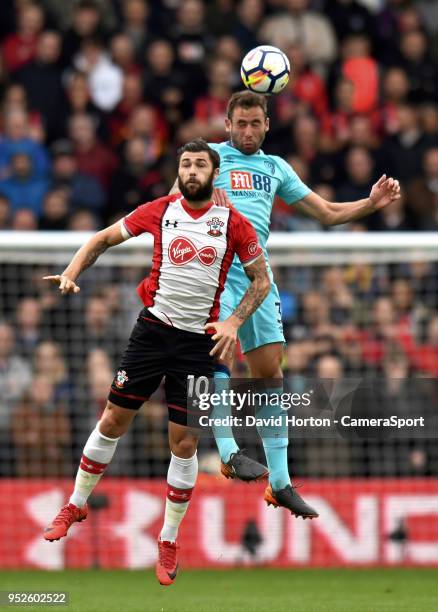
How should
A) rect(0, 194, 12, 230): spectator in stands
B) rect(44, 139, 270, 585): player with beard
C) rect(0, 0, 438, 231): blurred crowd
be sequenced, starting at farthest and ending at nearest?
rect(0, 0, 438, 231): blurred crowd, rect(0, 194, 12, 230): spectator in stands, rect(44, 139, 270, 585): player with beard

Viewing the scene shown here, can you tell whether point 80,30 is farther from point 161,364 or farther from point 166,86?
point 161,364

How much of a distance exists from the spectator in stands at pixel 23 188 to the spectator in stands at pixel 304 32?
393 cm

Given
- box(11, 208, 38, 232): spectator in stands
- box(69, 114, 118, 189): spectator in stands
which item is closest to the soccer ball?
box(11, 208, 38, 232): spectator in stands

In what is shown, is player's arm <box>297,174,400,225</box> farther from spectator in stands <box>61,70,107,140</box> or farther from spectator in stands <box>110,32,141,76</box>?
spectator in stands <box>110,32,141,76</box>

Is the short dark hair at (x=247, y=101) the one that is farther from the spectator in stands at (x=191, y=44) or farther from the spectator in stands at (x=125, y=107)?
the spectator in stands at (x=191, y=44)

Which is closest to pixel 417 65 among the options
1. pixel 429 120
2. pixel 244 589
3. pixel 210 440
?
pixel 429 120

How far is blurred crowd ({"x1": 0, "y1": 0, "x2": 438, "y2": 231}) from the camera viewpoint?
55.6ft

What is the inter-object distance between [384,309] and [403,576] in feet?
9.07

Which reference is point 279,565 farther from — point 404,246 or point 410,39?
point 410,39

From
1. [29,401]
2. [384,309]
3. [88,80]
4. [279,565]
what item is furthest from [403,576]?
[88,80]

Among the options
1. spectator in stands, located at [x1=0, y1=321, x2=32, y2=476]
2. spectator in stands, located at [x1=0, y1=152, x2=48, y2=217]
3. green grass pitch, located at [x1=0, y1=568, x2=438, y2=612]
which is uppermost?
spectator in stands, located at [x1=0, y1=152, x2=48, y2=217]

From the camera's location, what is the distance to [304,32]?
62.7 ft

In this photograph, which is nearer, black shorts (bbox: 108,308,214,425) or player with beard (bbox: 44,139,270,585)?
player with beard (bbox: 44,139,270,585)

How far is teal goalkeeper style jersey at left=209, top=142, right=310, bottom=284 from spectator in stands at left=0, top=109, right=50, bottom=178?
613 centimetres
